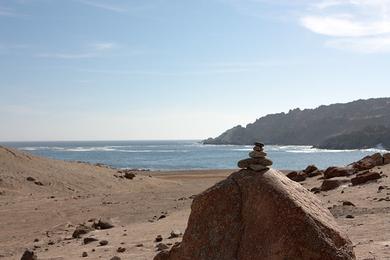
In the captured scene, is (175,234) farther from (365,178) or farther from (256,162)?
(365,178)

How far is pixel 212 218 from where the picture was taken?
8000 millimetres

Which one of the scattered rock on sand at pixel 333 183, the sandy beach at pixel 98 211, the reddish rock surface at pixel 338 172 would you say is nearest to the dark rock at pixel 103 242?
the sandy beach at pixel 98 211

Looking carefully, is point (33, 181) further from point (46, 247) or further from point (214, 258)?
point (214, 258)

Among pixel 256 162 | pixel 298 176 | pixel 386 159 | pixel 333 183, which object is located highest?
pixel 256 162

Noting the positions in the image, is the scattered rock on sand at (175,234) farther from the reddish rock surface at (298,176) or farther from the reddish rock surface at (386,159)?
the reddish rock surface at (386,159)

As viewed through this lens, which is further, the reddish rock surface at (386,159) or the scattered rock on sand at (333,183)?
the reddish rock surface at (386,159)

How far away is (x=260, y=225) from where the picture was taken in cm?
748

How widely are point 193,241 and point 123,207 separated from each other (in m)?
14.1

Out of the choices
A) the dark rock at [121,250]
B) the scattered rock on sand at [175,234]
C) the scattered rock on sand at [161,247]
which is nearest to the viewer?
the scattered rock on sand at [161,247]

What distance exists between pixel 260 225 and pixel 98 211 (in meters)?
14.3

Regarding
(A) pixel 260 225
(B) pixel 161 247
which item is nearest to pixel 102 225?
(B) pixel 161 247

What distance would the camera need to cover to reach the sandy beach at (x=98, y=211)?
12.0 meters

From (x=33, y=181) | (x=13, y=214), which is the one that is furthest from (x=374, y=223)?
(x=33, y=181)

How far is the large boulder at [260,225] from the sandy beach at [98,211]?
81.8 inches
